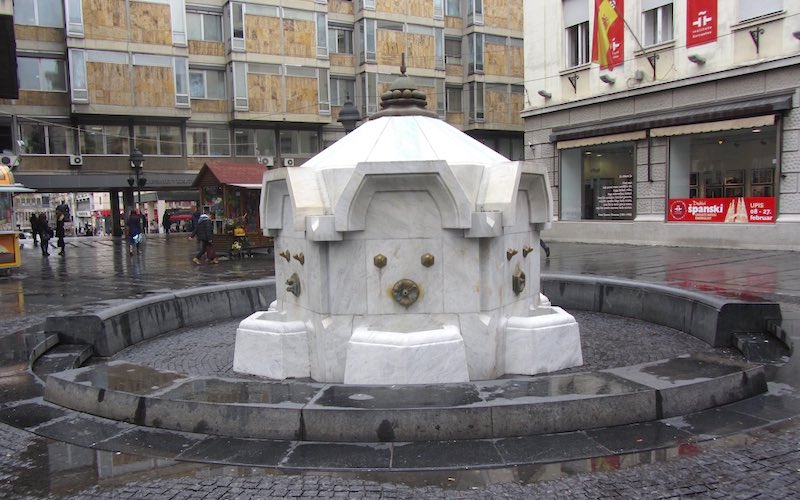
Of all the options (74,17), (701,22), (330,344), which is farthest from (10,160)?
(330,344)

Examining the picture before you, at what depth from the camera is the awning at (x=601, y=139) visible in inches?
783

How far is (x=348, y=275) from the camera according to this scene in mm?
5316

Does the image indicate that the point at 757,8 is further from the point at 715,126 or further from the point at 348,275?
the point at 348,275

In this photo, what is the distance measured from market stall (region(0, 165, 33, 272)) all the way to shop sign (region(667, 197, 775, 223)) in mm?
18235

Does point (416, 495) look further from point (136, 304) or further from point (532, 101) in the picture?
point (532, 101)

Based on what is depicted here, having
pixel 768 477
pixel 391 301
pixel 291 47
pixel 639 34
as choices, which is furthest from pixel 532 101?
pixel 768 477

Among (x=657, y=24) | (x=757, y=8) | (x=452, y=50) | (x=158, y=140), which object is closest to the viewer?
(x=757, y=8)

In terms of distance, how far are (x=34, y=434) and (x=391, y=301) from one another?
2745 mm

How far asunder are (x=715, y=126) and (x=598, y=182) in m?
4.75

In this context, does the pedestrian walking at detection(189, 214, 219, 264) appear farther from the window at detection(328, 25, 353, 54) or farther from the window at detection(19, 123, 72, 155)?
the window at detection(328, 25, 353, 54)

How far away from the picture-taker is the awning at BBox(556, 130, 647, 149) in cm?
1988

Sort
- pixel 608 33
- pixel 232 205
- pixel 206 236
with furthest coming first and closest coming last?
pixel 232 205
pixel 608 33
pixel 206 236

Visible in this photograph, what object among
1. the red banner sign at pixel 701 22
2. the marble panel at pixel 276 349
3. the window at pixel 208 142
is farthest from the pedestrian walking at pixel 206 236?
the window at pixel 208 142

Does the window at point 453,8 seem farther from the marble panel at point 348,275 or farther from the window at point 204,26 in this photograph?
the marble panel at point 348,275
